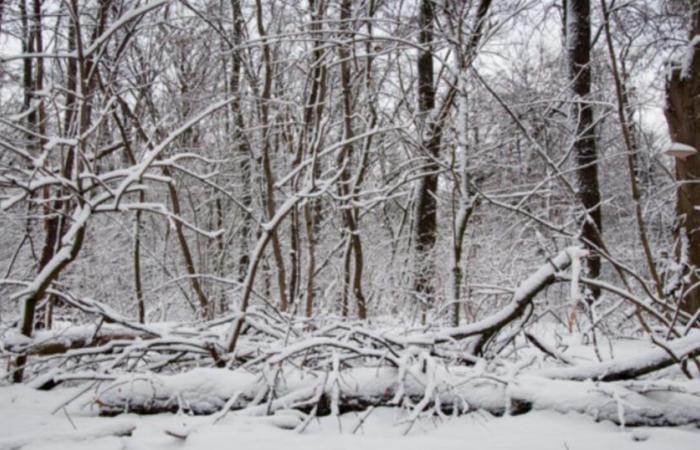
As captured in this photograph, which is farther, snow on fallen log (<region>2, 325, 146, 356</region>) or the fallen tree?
snow on fallen log (<region>2, 325, 146, 356</region>)

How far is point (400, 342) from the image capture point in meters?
2.79

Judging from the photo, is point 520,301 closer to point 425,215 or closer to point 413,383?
point 413,383

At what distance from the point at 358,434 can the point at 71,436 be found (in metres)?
1.16

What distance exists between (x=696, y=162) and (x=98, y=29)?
5.70 meters

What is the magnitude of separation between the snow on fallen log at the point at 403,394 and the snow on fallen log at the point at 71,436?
18.0 inches

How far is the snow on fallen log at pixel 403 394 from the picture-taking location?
233 centimetres

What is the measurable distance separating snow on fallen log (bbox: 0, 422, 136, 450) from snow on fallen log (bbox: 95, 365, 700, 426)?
1.50ft

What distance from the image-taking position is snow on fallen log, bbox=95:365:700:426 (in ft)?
7.66

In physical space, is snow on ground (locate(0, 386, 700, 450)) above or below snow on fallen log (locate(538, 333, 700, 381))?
below

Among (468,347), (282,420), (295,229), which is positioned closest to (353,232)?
(295,229)

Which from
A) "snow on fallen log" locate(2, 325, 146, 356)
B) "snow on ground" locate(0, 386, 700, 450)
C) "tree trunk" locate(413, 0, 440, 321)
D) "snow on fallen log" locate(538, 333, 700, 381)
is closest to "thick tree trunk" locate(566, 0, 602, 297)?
"tree trunk" locate(413, 0, 440, 321)

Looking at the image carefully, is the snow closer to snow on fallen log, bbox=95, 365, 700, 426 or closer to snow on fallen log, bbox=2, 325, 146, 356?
snow on fallen log, bbox=95, 365, 700, 426

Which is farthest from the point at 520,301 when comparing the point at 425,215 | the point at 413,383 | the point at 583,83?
the point at 583,83

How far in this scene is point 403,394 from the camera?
8.18 ft
